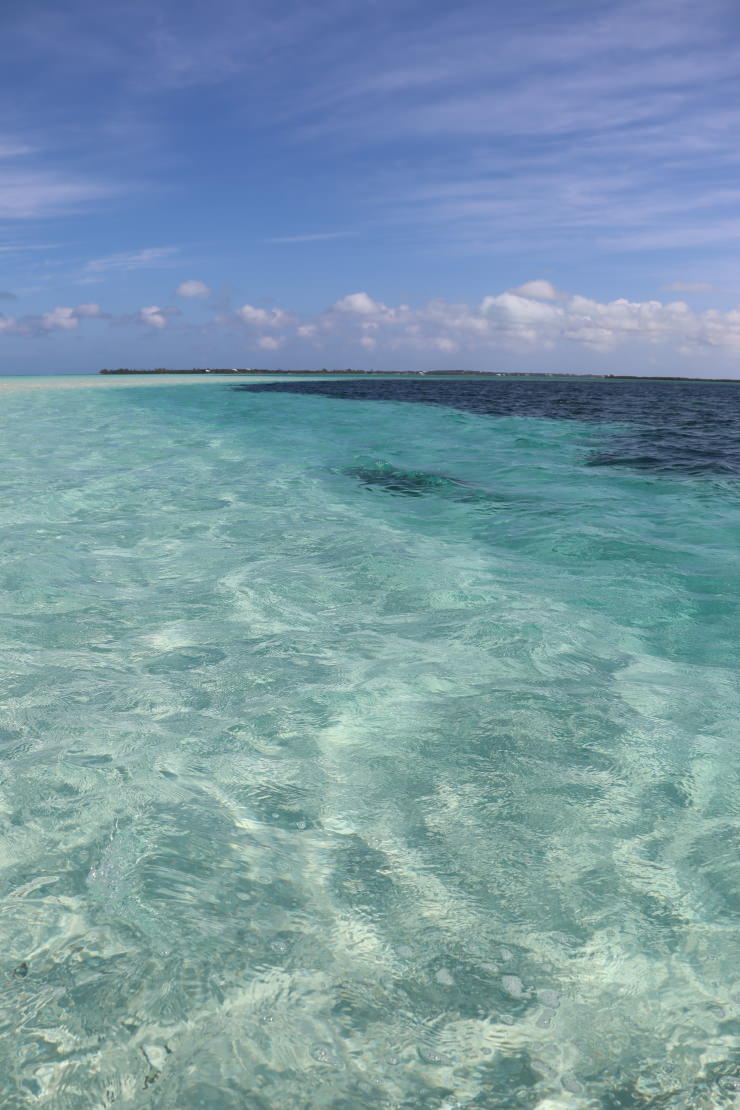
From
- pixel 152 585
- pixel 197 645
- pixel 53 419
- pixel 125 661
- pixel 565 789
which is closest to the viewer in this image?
pixel 565 789

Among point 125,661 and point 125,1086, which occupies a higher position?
point 125,661

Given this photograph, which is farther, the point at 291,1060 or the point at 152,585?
the point at 152,585

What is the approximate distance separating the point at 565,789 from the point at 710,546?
258 inches

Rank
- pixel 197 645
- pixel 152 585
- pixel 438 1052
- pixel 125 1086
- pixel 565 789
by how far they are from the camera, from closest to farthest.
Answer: pixel 125 1086
pixel 438 1052
pixel 565 789
pixel 197 645
pixel 152 585

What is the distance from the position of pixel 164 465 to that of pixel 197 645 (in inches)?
416

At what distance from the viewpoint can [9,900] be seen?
2.63 metres

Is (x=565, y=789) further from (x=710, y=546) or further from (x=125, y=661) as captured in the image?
(x=710, y=546)

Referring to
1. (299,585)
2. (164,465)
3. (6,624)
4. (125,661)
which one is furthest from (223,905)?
(164,465)

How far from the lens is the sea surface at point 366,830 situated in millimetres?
2117

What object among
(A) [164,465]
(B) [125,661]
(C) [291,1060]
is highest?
(A) [164,465]

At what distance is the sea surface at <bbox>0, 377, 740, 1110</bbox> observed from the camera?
212cm

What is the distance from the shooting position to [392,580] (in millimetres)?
7090

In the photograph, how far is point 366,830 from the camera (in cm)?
317

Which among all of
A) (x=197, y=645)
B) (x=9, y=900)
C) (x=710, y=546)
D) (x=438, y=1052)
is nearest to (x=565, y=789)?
(x=438, y=1052)
